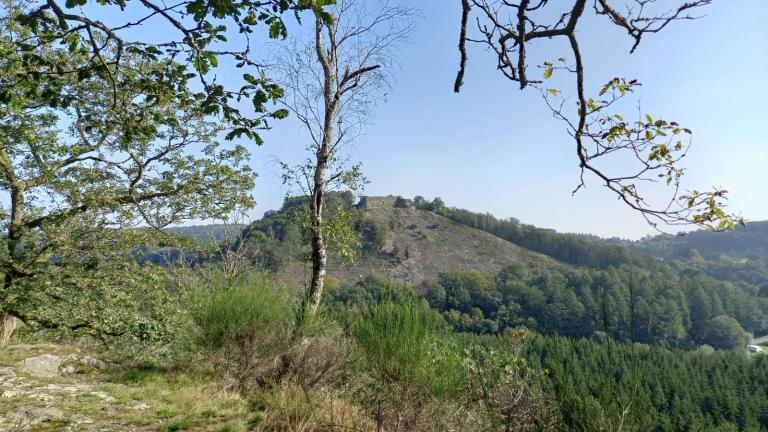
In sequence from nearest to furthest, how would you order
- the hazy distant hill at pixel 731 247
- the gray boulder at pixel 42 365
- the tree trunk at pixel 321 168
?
the gray boulder at pixel 42 365, the tree trunk at pixel 321 168, the hazy distant hill at pixel 731 247

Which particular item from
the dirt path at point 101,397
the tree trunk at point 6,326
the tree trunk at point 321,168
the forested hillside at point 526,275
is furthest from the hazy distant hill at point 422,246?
the dirt path at point 101,397

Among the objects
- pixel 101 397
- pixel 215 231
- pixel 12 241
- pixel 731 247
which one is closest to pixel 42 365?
pixel 101 397

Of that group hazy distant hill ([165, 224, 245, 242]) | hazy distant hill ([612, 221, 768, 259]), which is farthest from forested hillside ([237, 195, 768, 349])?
hazy distant hill ([165, 224, 245, 242])

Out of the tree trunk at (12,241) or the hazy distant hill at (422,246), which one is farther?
the hazy distant hill at (422,246)

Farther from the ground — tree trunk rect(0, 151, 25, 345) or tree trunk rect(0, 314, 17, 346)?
tree trunk rect(0, 151, 25, 345)

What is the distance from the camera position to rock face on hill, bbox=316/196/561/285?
116494 mm

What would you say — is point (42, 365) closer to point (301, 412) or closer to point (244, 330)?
point (244, 330)

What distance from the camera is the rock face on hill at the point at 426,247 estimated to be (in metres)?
116

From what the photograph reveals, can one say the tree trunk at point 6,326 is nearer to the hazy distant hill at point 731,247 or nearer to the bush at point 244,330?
the bush at point 244,330

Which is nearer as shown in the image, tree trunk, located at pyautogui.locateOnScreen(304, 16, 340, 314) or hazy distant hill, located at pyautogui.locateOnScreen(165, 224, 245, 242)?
tree trunk, located at pyautogui.locateOnScreen(304, 16, 340, 314)

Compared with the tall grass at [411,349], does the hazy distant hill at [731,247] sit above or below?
above

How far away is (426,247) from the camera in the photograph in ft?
420

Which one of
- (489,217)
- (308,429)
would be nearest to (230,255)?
(308,429)

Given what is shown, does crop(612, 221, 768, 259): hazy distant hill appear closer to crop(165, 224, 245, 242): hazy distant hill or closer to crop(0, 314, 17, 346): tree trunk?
crop(165, 224, 245, 242): hazy distant hill
